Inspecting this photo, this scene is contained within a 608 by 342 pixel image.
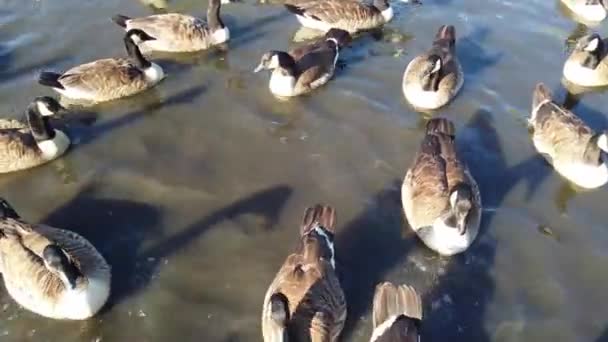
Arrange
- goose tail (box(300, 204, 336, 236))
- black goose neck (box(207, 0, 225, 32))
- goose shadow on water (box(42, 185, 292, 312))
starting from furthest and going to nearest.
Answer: black goose neck (box(207, 0, 225, 32)), goose shadow on water (box(42, 185, 292, 312)), goose tail (box(300, 204, 336, 236))

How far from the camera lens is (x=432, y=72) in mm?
11039

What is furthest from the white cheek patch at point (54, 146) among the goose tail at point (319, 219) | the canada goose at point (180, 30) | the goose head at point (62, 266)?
the goose tail at point (319, 219)

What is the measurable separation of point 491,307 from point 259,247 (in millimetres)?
3118

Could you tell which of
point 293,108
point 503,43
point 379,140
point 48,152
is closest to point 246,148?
point 293,108

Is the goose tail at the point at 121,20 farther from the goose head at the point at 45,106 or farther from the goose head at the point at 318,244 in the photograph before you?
the goose head at the point at 318,244

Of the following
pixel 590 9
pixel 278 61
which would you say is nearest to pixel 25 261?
pixel 278 61

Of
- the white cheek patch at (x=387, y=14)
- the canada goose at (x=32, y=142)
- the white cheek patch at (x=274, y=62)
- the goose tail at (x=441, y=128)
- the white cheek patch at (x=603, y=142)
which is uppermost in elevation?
the canada goose at (x=32, y=142)

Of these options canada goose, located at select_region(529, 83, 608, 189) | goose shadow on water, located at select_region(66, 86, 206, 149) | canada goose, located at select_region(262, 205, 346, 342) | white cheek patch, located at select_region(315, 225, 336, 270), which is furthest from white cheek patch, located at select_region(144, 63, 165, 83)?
canada goose, located at select_region(529, 83, 608, 189)

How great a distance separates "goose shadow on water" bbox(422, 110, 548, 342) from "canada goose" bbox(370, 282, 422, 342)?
0.82 metres

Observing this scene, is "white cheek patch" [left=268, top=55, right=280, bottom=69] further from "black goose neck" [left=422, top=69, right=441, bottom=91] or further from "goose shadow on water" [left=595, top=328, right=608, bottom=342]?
"goose shadow on water" [left=595, top=328, right=608, bottom=342]

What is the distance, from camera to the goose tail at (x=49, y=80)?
10.8 meters

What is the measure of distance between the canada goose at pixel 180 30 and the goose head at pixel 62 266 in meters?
6.27

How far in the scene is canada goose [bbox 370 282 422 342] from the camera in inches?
266

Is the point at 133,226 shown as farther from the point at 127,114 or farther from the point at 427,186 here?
the point at 427,186
